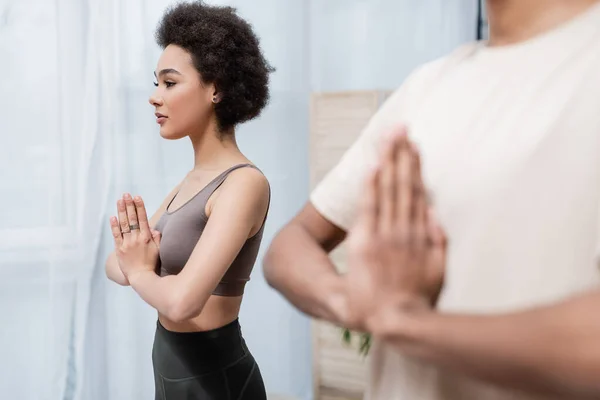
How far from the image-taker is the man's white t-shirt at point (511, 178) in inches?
23.4

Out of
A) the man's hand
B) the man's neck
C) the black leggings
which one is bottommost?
the black leggings

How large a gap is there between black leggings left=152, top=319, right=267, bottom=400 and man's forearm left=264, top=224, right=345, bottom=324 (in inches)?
28.0

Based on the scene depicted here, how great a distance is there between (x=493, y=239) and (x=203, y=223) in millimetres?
904

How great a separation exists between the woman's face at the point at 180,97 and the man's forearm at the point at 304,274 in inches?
32.3

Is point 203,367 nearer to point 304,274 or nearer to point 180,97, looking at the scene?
point 180,97

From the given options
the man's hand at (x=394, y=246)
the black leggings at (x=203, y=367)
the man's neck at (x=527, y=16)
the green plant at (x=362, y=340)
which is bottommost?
the green plant at (x=362, y=340)

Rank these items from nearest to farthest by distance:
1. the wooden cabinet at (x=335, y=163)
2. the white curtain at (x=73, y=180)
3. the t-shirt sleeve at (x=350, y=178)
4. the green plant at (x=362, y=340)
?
1. the t-shirt sleeve at (x=350, y=178)
2. the white curtain at (x=73, y=180)
3. the green plant at (x=362, y=340)
4. the wooden cabinet at (x=335, y=163)

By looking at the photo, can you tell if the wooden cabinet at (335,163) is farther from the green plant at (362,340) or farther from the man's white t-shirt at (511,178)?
the man's white t-shirt at (511,178)

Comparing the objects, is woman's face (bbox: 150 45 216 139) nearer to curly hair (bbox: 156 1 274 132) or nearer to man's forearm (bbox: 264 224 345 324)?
curly hair (bbox: 156 1 274 132)

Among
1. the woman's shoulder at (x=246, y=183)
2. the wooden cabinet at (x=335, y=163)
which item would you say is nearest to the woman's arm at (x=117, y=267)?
the woman's shoulder at (x=246, y=183)

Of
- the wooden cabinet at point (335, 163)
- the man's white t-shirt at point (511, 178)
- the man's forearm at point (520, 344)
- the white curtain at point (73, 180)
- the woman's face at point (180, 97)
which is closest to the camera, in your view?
the man's forearm at point (520, 344)

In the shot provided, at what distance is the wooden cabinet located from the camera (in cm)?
266

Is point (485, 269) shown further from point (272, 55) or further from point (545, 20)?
point (272, 55)

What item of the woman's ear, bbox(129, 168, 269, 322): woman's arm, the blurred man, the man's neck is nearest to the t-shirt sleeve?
the blurred man
